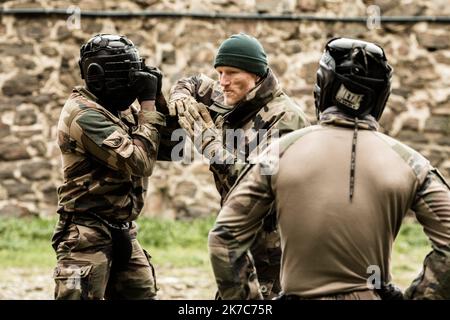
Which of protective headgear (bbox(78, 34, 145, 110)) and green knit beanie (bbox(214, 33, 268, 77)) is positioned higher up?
green knit beanie (bbox(214, 33, 268, 77))

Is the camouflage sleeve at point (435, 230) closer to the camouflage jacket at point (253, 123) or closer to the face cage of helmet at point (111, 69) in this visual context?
the camouflage jacket at point (253, 123)

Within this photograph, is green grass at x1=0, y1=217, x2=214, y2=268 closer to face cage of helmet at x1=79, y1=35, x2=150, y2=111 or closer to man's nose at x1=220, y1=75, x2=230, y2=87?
face cage of helmet at x1=79, y1=35, x2=150, y2=111

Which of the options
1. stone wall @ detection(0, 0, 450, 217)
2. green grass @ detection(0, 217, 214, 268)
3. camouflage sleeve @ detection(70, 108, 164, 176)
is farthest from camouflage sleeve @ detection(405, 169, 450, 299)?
stone wall @ detection(0, 0, 450, 217)

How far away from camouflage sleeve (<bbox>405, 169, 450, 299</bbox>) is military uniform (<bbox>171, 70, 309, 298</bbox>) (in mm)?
1486

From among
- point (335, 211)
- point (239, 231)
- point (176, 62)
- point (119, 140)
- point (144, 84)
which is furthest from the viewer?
point (176, 62)

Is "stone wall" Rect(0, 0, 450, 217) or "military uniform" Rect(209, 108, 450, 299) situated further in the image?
"stone wall" Rect(0, 0, 450, 217)

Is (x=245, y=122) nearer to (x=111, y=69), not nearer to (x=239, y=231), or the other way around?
(x=111, y=69)

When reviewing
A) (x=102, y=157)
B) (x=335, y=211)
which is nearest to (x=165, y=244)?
(x=102, y=157)

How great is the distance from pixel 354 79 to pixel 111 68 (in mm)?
2128

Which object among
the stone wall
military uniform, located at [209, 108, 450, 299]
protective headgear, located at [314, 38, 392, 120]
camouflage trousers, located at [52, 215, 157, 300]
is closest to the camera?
military uniform, located at [209, 108, 450, 299]

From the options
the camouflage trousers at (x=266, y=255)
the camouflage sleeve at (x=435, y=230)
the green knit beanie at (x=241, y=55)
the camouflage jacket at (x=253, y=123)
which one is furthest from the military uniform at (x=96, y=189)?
the camouflage sleeve at (x=435, y=230)

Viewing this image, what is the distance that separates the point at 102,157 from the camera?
684 cm

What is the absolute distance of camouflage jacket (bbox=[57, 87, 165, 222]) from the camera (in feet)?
22.3
